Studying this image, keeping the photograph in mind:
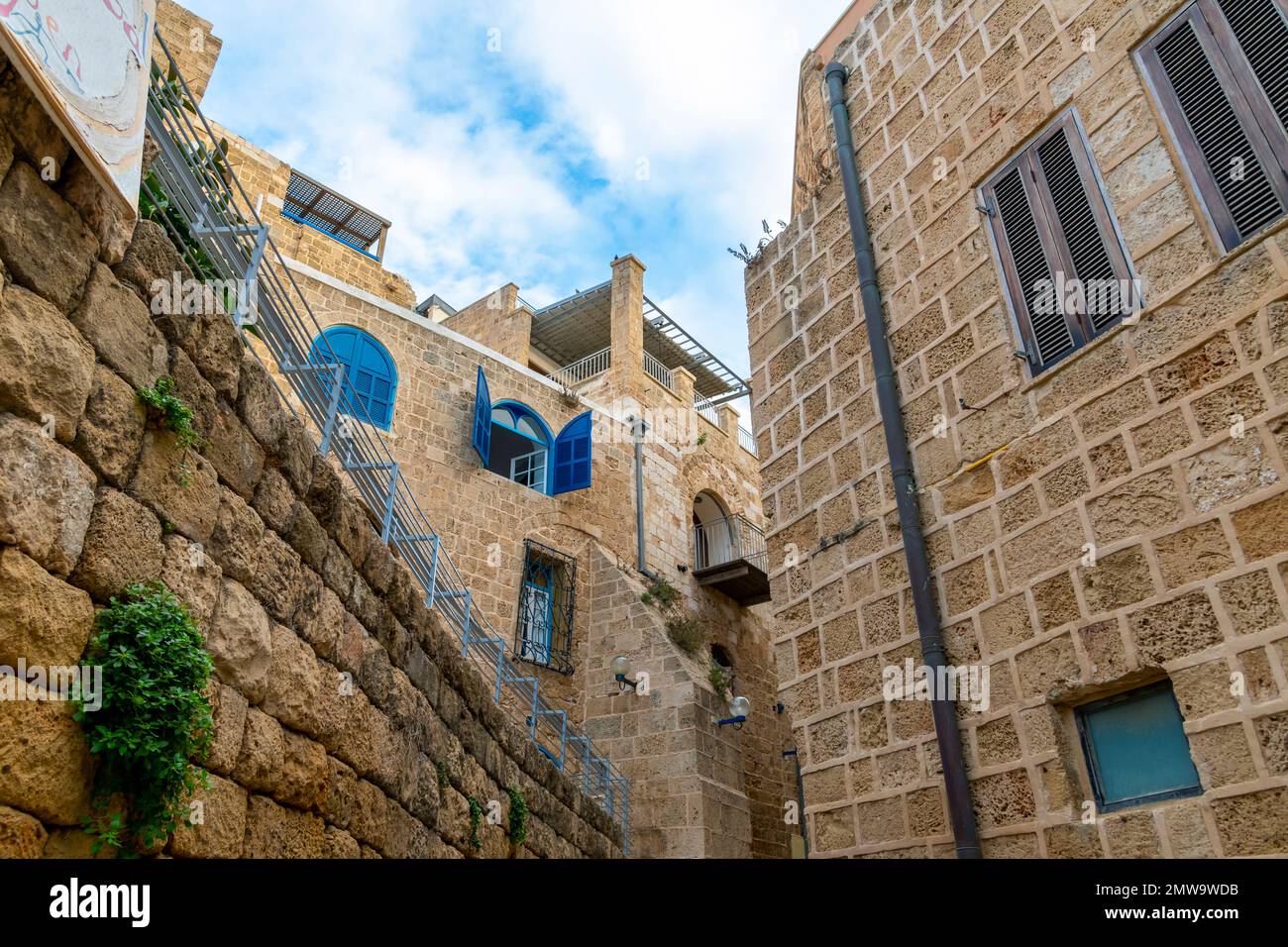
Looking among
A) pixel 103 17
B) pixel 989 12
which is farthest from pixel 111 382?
pixel 989 12

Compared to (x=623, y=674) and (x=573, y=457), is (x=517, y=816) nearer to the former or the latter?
(x=623, y=674)

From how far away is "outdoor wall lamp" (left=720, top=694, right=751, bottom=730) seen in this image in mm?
12481

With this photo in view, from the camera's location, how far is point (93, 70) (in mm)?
3090

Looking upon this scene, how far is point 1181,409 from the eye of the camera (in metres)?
4.63

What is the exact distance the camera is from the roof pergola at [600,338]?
21.2m

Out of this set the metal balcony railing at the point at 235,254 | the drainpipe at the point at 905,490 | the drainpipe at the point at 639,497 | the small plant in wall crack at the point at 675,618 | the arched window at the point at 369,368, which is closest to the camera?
the metal balcony railing at the point at 235,254

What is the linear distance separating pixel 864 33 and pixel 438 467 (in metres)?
8.28

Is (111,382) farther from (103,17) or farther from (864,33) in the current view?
(864,33)

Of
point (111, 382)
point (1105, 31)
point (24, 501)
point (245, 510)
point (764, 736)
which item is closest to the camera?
point (24, 501)

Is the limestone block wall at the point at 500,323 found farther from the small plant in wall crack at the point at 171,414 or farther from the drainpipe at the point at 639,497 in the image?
the small plant in wall crack at the point at 171,414

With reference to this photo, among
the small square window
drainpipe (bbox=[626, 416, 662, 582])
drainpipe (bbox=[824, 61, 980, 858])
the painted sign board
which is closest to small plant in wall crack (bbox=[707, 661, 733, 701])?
drainpipe (bbox=[626, 416, 662, 582])

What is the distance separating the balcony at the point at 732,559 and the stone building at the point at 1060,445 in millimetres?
9171

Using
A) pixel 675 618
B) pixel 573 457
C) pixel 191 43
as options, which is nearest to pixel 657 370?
pixel 573 457

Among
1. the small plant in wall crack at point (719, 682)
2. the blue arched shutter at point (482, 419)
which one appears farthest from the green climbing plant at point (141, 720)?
the small plant in wall crack at point (719, 682)
